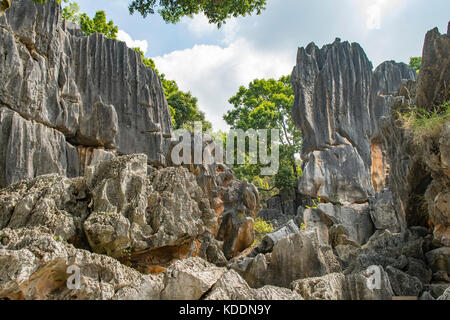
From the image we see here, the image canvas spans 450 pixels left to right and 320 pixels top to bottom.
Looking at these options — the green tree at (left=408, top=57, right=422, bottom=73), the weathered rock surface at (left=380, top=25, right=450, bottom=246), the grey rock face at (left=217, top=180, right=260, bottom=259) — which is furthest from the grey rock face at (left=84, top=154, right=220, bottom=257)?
the green tree at (left=408, top=57, right=422, bottom=73)

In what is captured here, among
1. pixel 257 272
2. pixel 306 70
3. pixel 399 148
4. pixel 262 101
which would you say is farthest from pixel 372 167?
pixel 257 272

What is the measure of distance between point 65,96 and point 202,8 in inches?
299

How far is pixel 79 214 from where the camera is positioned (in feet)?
19.7

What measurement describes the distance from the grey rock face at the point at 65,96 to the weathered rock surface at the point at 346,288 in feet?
29.8

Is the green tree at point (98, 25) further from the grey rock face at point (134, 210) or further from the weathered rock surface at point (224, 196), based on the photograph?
the grey rock face at point (134, 210)

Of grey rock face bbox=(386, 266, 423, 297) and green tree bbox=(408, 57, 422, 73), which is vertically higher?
green tree bbox=(408, 57, 422, 73)

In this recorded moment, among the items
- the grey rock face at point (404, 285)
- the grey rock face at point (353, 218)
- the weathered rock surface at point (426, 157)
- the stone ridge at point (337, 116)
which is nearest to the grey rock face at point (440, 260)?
the weathered rock surface at point (426, 157)

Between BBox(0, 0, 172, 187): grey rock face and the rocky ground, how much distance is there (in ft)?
0.16

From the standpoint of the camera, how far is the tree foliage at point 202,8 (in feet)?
24.0

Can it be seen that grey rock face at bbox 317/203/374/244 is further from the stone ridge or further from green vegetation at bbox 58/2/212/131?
green vegetation at bbox 58/2/212/131

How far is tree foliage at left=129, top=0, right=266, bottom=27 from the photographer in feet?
24.0

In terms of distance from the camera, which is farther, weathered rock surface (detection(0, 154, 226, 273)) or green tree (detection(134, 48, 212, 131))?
green tree (detection(134, 48, 212, 131))

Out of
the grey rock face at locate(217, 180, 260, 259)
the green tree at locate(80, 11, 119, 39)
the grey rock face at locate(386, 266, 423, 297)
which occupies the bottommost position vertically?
the grey rock face at locate(386, 266, 423, 297)

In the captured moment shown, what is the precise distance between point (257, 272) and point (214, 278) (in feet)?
8.67
